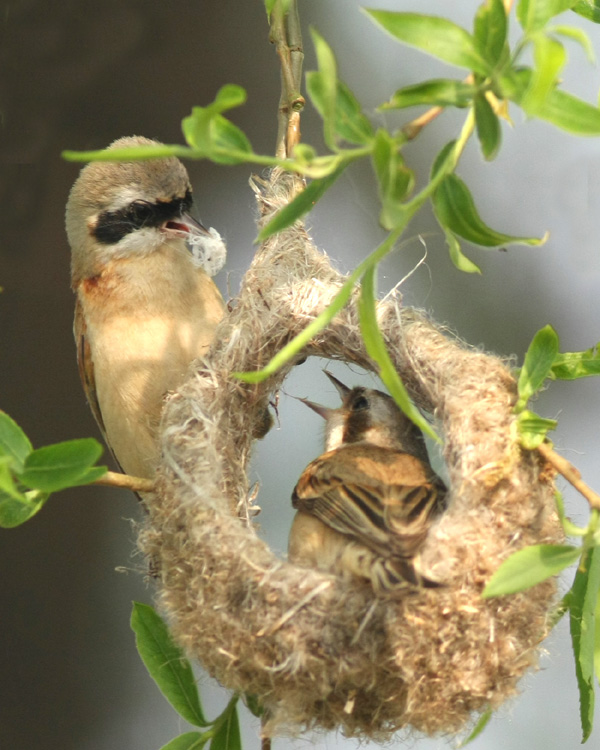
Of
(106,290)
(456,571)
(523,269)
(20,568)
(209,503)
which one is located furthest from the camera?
(523,269)

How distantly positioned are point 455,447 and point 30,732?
322cm

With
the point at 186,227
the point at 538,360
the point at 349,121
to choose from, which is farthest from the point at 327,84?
the point at 186,227

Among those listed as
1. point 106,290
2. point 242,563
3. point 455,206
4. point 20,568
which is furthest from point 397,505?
point 20,568

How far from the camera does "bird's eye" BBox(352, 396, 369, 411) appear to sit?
10.2ft

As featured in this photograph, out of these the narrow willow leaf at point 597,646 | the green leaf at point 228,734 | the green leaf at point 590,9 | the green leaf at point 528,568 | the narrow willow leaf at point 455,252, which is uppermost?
the green leaf at point 590,9

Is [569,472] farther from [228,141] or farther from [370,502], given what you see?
[228,141]

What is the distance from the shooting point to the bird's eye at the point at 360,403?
312 centimetres

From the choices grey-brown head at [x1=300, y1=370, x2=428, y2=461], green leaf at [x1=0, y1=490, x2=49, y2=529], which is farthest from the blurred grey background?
green leaf at [x1=0, y1=490, x2=49, y2=529]

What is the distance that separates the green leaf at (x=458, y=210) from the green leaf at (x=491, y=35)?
19 cm

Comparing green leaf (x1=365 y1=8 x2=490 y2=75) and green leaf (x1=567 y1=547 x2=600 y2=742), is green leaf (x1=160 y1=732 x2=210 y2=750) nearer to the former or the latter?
green leaf (x1=567 y1=547 x2=600 y2=742)

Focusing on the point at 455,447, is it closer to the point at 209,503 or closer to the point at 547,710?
the point at 209,503

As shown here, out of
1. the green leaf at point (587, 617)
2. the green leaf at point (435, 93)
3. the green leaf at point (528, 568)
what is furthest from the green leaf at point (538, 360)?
the green leaf at point (435, 93)

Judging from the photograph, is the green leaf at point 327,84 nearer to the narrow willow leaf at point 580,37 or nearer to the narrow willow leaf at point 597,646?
the narrow willow leaf at point 580,37

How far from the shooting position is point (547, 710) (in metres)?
4.68
